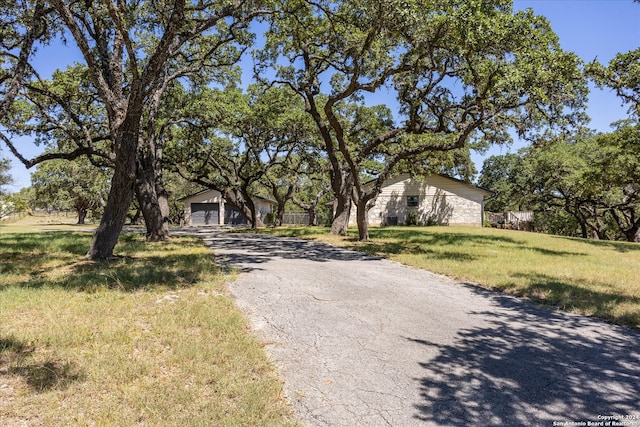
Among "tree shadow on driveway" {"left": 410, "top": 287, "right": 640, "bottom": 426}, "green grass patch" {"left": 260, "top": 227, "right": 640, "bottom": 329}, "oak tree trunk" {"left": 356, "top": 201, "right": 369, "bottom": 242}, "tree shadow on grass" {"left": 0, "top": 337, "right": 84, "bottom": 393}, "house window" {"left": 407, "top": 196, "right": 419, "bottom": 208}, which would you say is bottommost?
"tree shadow on driveway" {"left": 410, "top": 287, "right": 640, "bottom": 426}

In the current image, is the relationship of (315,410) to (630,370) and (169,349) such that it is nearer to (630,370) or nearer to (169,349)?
(169,349)

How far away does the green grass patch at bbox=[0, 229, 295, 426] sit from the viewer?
2.78 m

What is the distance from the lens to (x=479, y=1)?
9.23 m

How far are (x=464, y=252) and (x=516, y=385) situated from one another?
9.14 metres

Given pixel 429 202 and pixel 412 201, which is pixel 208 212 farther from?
pixel 429 202

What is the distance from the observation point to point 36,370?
10.9ft

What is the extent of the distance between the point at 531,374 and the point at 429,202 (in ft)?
94.9

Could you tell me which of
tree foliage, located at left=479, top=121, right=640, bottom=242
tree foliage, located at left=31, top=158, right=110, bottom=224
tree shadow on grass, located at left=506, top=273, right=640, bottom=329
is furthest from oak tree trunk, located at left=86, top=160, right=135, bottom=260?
tree foliage, located at left=31, top=158, right=110, bottom=224

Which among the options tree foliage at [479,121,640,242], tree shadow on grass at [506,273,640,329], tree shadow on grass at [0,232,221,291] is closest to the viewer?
tree shadow on grass at [506,273,640,329]

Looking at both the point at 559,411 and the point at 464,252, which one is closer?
the point at 559,411

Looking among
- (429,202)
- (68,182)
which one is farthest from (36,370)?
(68,182)

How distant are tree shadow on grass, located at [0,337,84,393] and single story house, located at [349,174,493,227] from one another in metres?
28.0

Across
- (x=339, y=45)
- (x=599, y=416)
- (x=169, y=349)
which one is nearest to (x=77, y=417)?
(x=169, y=349)

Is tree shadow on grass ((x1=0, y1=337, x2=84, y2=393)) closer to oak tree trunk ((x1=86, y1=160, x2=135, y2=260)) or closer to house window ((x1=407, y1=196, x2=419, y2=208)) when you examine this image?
oak tree trunk ((x1=86, y1=160, x2=135, y2=260))
